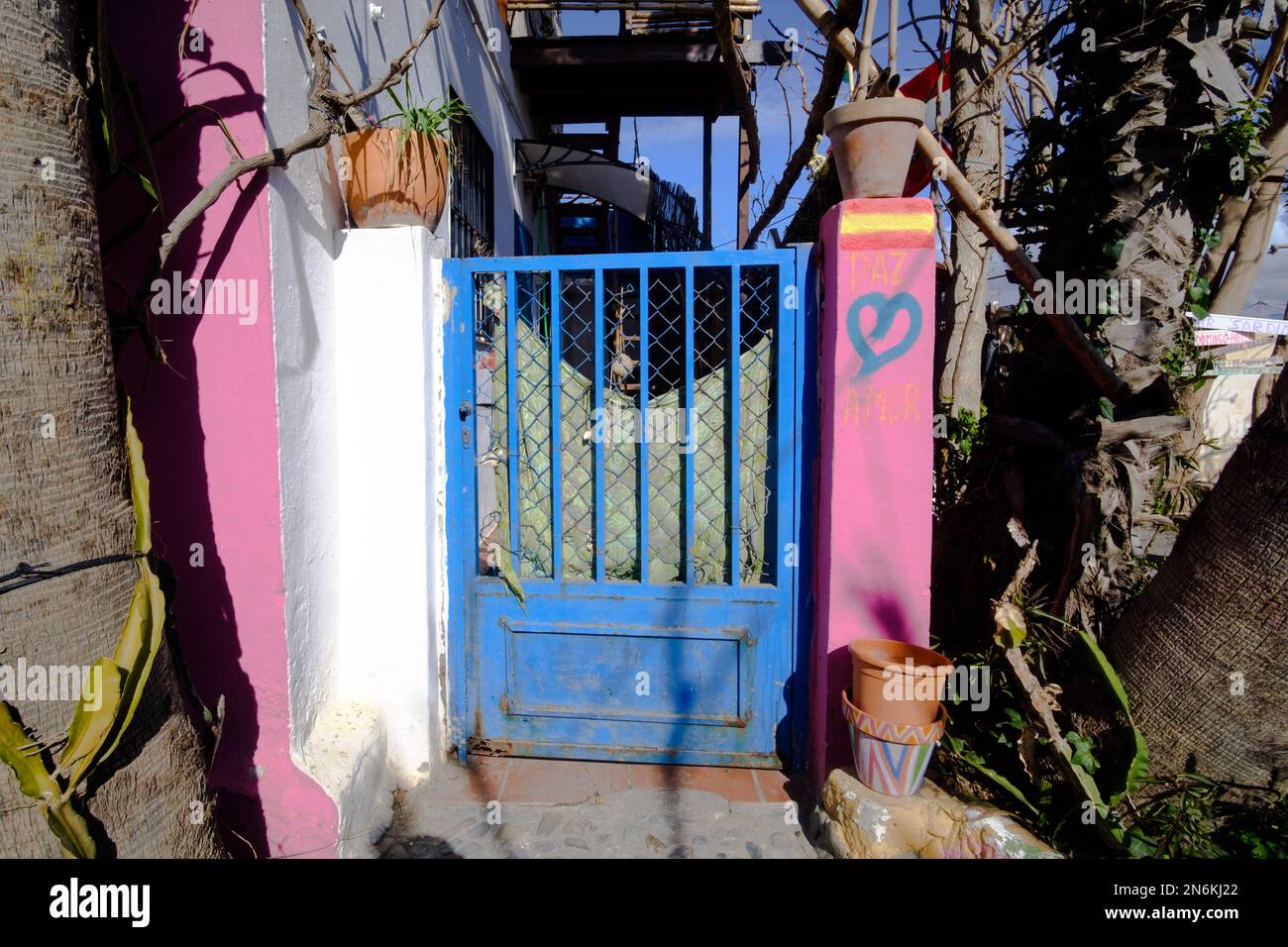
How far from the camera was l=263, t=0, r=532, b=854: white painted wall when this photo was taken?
8.58 ft

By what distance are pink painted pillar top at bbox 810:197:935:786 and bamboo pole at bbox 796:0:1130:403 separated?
12.2 inches

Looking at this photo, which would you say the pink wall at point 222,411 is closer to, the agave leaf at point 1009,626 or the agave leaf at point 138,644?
the agave leaf at point 138,644

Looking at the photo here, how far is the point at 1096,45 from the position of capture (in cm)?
299

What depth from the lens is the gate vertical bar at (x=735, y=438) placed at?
2.99 meters

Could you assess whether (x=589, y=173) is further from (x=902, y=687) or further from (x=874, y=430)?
(x=902, y=687)

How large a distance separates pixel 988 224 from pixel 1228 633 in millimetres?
1692

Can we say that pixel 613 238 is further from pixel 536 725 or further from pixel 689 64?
pixel 536 725

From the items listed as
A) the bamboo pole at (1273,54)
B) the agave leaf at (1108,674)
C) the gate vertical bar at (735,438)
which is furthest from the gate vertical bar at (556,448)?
the bamboo pole at (1273,54)

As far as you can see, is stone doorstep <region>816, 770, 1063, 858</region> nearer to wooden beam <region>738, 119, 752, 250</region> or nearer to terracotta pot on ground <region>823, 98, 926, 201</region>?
terracotta pot on ground <region>823, 98, 926, 201</region>

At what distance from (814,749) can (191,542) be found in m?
2.56

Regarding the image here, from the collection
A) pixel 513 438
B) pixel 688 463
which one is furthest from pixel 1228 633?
pixel 513 438

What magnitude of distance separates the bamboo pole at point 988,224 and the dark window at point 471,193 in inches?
96.9

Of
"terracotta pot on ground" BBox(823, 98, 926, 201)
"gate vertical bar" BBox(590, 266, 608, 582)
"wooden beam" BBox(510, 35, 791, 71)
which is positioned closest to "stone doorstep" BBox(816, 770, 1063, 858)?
"gate vertical bar" BBox(590, 266, 608, 582)

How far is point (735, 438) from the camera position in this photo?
119 inches
